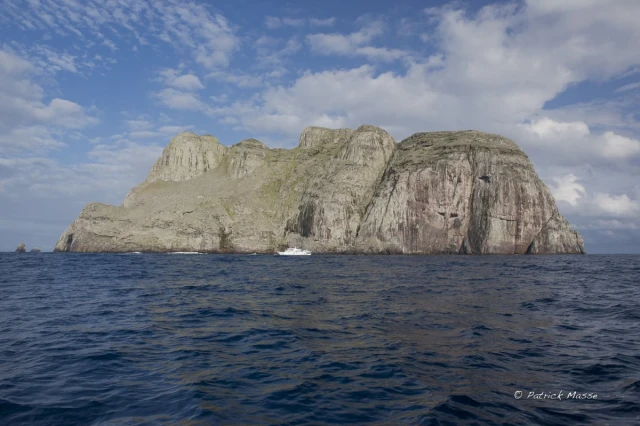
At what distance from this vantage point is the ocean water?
348 inches

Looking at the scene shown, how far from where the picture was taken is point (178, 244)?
13288 centimetres

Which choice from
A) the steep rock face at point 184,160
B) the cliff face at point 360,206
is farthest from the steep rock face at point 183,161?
the cliff face at point 360,206

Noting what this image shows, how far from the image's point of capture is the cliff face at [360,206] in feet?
388

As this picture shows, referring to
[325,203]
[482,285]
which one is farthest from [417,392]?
[325,203]

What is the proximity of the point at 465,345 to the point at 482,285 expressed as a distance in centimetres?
2008

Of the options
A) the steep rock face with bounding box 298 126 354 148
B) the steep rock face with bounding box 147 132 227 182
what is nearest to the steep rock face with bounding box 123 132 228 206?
the steep rock face with bounding box 147 132 227 182

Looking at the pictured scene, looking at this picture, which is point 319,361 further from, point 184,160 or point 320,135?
point 184,160

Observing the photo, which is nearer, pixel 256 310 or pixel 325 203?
pixel 256 310

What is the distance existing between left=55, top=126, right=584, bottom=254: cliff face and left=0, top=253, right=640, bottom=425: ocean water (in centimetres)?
9840

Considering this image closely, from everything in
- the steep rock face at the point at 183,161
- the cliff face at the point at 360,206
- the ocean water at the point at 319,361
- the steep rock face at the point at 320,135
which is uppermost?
the steep rock face at the point at 320,135

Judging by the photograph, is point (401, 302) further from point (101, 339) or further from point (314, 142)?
point (314, 142)

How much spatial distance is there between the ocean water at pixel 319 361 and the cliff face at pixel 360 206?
9840 centimetres

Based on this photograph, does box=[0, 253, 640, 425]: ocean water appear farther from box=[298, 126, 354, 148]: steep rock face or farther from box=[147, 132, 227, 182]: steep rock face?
box=[147, 132, 227, 182]: steep rock face

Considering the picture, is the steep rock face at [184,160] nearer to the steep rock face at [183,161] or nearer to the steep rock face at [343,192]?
the steep rock face at [183,161]
